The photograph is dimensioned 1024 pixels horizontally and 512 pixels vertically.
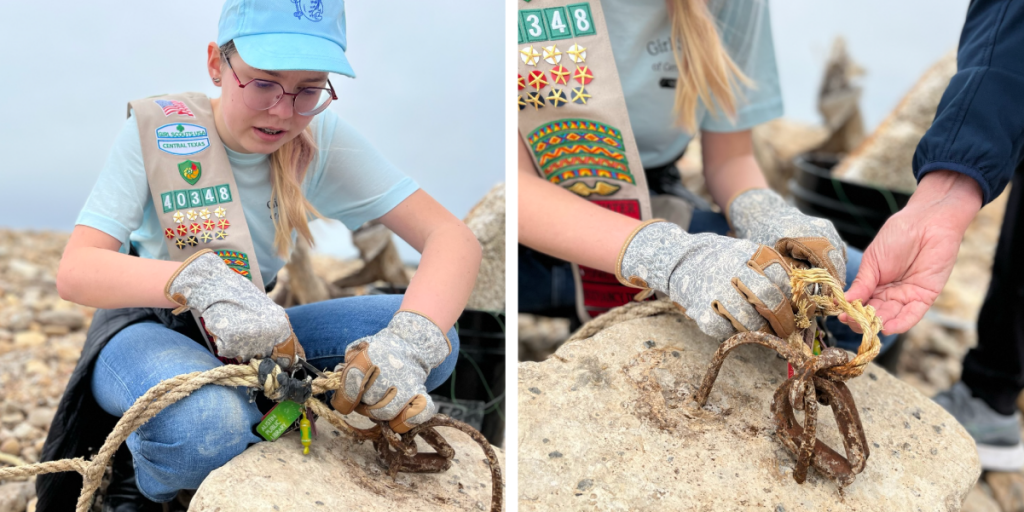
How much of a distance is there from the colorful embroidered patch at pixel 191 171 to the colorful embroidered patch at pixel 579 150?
0.66 m

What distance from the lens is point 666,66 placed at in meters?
1.65

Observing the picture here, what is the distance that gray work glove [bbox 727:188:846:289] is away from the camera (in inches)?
51.3

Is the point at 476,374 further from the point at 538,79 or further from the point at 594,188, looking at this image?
the point at 538,79

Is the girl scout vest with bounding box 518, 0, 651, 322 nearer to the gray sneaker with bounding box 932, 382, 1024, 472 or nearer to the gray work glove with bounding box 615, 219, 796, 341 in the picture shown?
the gray work glove with bounding box 615, 219, 796, 341

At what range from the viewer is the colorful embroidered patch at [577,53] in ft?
4.75

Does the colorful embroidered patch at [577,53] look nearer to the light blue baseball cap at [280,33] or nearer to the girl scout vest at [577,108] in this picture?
the girl scout vest at [577,108]

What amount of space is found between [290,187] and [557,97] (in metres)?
0.55

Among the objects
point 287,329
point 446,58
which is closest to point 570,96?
point 446,58

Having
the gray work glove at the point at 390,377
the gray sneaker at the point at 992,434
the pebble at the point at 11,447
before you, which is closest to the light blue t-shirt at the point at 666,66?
the gray work glove at the point at 390,377

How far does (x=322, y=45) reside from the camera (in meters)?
1.11


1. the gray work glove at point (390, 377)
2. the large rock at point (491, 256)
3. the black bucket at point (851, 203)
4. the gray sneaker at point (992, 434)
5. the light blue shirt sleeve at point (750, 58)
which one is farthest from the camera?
the black bucket at point (851, 203)

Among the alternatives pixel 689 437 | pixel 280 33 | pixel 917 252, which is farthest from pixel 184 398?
pixel 917 252

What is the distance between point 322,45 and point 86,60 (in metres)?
0.39

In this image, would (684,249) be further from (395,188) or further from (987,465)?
(987,465)
